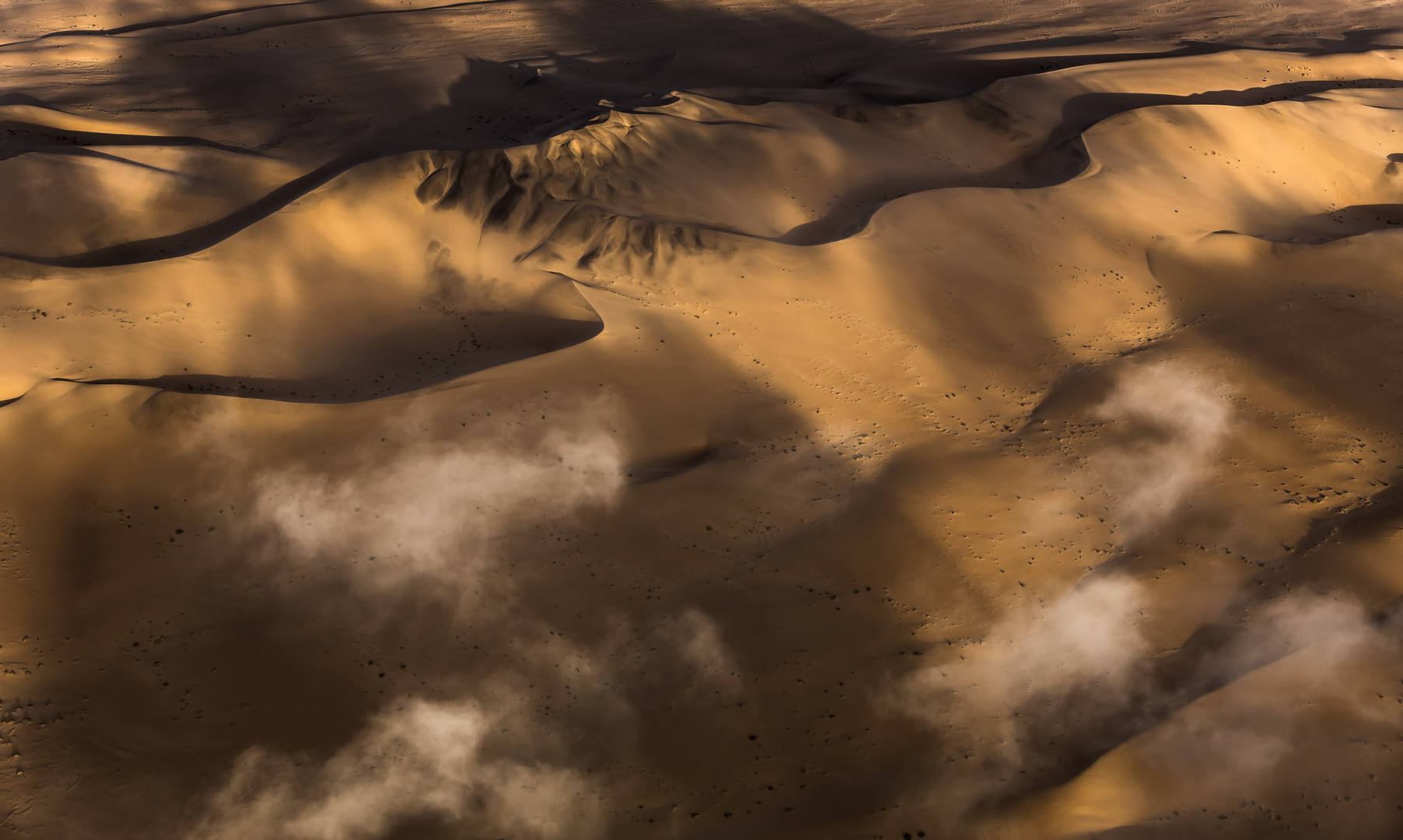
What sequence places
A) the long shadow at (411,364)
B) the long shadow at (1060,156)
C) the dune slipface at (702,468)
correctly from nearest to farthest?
the dune slipface at (702,468) → the long shadow at (411,364) → the long shadow at (1060,156)

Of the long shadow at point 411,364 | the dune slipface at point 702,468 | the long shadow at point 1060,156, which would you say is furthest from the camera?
the long shadow at point 1060,156

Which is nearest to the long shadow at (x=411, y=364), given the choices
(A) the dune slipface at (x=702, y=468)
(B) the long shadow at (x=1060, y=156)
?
(A) the dune slipface at (x=702, y=468)

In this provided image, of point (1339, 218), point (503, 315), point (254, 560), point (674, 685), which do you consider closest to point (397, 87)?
point (503, 315)

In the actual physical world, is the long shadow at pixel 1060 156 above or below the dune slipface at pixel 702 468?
above

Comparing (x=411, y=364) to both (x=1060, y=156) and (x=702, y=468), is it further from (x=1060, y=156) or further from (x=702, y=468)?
(x=1060, y=156)

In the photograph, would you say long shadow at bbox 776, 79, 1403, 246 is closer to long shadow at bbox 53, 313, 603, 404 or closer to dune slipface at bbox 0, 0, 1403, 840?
dune slipface at bbox 0, 0, 1403, 840

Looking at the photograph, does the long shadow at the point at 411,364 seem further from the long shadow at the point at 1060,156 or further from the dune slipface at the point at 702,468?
the long shadow at the point at 1060,156

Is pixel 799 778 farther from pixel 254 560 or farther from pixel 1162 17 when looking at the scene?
pixel 1162 17

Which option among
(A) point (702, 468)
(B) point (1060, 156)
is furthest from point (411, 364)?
(B) point (1060, 156)
